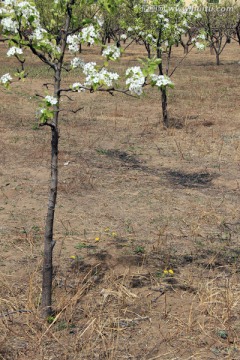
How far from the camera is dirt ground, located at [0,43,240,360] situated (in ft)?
15.8

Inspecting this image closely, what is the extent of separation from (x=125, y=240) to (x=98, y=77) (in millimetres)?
2934

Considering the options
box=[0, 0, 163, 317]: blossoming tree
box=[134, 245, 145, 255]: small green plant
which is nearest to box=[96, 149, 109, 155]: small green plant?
box=[134, 245, 145, 255]: small green plant

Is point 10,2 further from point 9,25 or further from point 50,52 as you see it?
point 50,52

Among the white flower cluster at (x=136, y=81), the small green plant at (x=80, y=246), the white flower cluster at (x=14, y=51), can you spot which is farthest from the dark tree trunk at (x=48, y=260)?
the small green plant at (x=80, y=246)

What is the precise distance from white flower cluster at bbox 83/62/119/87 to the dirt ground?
49 cm

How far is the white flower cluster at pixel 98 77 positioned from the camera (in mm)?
4590

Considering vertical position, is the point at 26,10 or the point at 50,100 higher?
the point at 26,10

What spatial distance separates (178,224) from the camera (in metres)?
7.66

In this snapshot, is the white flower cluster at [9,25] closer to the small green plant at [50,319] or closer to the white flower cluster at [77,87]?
the white flower cluster at [77,87]

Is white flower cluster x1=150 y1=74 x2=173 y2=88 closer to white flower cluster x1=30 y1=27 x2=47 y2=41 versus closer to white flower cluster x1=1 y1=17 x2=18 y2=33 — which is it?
white flower cluster x1=30 y1=27 x2=47 y2=41

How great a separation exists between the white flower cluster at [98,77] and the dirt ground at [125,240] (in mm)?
493

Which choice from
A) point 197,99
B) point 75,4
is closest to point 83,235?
point 75,4

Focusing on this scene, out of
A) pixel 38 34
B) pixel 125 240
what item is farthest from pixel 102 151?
Answer: pixel 38 34

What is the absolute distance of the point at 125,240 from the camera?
6.98 metres
